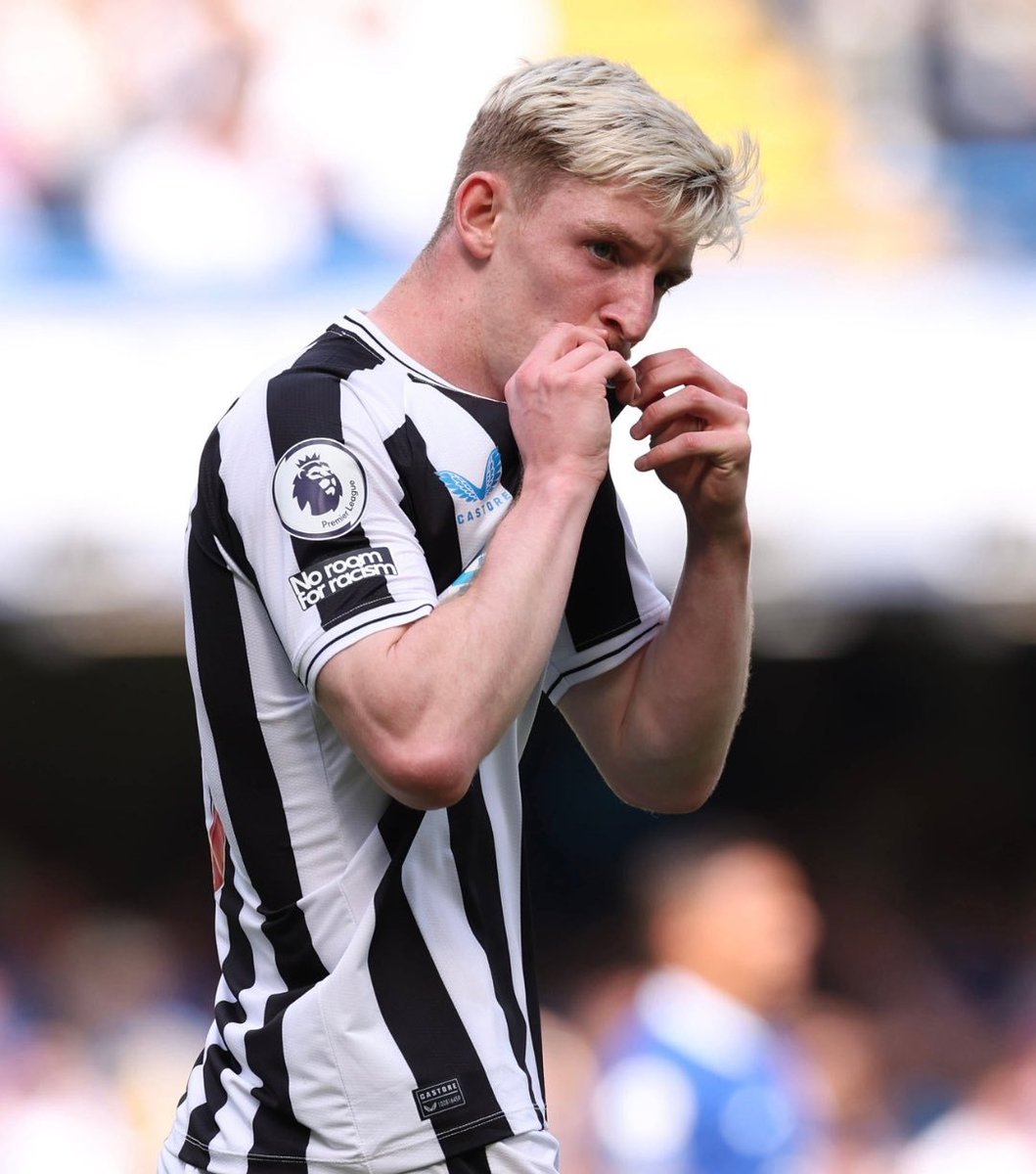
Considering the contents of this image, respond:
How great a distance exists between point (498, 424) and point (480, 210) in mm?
227


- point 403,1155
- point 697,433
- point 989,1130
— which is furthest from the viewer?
point 989,1130

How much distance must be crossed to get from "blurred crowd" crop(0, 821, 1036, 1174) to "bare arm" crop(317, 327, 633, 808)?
2.75 meters

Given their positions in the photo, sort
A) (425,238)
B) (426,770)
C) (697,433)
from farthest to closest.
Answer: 1. (425,238)
2. (697,433)
3. (426,770)

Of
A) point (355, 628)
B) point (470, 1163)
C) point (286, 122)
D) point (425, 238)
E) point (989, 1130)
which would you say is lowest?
point (989, 1130)

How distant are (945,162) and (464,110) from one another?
1114 millimetres

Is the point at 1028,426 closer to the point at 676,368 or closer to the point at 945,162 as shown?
the point at 945,162

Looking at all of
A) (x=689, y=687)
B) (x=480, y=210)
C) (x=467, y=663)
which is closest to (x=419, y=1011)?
(x=467, y=663)

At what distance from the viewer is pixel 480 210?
171cm

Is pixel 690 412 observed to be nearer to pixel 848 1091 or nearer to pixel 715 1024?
pixel 715 1024

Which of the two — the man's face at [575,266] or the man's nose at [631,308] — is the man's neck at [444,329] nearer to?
the man's face at [575,266]

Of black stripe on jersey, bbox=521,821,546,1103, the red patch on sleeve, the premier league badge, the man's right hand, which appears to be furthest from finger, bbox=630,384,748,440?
the red patch on sleeve

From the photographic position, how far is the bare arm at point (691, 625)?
68.1 inches

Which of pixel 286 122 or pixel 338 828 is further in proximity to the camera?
pixel 286 122

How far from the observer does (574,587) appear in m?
1.87
